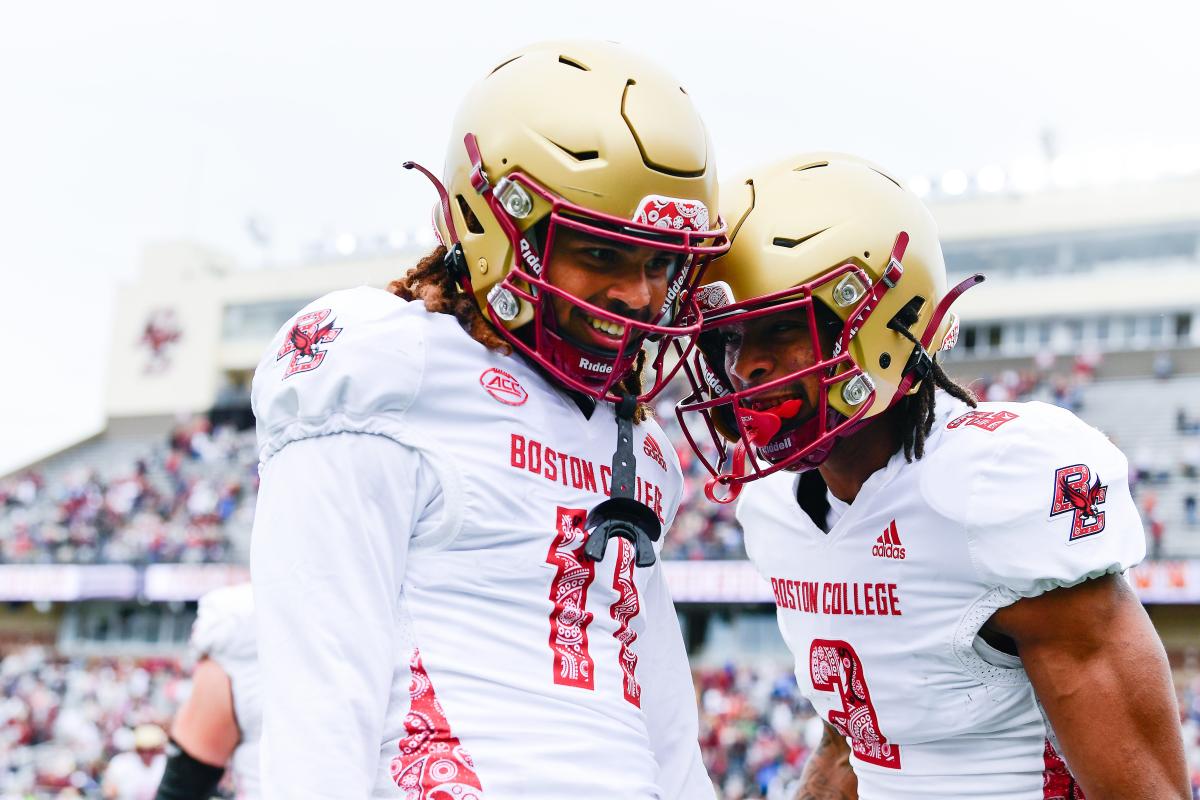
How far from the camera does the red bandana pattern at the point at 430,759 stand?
1.81 m

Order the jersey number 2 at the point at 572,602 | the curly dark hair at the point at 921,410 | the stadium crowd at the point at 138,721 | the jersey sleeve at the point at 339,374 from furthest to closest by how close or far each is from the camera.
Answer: the stadium crowd at the point at 138,721
the curly dark hair at the point at 921,410
the jersey number 2 at the point at 572,602
the jersey sleeve at the point at 339,374

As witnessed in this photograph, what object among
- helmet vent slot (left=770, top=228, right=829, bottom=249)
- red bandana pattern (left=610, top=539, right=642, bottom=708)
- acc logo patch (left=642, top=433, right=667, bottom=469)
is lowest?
red bandana pattern (left=610, top=539, right=642, bottom=708)

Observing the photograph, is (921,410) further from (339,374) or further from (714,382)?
(339,374)

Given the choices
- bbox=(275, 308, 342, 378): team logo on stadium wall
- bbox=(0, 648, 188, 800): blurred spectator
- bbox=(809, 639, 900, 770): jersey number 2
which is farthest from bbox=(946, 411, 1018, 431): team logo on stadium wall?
bbox=(0, 648, 188, 800): blurred spectator

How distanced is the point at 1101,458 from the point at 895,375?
0.46 meters

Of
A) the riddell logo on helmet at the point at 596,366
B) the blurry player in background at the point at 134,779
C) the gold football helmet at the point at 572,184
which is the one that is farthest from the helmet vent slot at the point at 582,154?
the blurry player in background at the point at 134,779

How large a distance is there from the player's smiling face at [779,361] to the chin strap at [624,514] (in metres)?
0.40

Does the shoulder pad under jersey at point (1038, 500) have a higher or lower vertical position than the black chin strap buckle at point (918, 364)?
lower

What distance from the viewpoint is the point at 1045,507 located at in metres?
2.30

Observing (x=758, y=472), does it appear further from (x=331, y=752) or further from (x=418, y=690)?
(x=331, y=752)

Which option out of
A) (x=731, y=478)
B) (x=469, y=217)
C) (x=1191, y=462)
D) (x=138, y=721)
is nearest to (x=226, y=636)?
(x=731, y=478)

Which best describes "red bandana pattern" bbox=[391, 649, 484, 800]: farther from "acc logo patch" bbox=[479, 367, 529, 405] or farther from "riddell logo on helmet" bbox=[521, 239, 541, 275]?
"riddell logo on helmet" bbox=[521, 239, 541, 275]

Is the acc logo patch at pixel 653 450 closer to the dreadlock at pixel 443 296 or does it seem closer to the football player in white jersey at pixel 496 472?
the football player in white jersey at pixel 496 472

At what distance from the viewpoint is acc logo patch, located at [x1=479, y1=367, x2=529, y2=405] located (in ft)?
6.75
